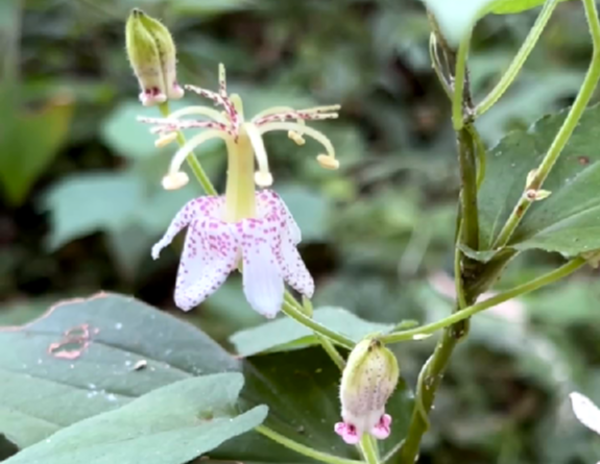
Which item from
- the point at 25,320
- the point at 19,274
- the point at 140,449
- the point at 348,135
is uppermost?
the point at 140,449

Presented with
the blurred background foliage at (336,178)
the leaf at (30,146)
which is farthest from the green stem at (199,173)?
the leaf at (30,146)

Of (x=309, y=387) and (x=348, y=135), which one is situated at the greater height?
(x=309, y=387)

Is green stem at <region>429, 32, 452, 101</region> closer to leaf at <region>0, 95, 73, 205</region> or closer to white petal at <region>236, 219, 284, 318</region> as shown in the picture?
white petal at <region>236, 219, 284, 318</region>

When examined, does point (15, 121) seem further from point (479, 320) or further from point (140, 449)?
point (140, 449)

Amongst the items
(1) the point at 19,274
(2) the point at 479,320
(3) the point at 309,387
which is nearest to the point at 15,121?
(1) the point at 19,274

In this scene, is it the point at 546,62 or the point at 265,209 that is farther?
the point at 546,62

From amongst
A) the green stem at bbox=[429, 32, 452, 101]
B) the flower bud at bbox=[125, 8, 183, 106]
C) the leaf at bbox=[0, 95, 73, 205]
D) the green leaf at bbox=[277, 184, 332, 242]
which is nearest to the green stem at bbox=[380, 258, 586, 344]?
the green stem at bbox=[429, 32, 452, 101]

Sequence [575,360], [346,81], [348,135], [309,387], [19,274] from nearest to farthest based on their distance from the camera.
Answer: [309,387] < [575,360] < [19,274] < [348,135] < [346,81]
